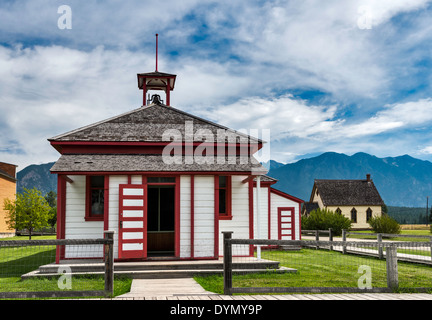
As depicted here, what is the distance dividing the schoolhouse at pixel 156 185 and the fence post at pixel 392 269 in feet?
16.4

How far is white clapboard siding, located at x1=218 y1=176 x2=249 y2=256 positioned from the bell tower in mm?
6392

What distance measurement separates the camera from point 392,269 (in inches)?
330

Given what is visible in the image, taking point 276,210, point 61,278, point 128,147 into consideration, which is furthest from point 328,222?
point 61,278

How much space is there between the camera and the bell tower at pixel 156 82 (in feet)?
59.4

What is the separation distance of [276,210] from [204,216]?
9.13m

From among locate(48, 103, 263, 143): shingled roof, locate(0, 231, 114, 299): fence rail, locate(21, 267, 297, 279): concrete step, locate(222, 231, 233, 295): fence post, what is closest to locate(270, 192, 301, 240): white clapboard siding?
locate(48, 103, 263, 143): shingled roof

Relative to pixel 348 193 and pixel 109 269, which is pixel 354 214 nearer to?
pixel 348 193

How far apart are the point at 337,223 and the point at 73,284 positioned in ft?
105

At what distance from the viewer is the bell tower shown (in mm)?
18109

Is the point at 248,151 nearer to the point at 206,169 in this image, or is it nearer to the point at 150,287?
the point at 206,169

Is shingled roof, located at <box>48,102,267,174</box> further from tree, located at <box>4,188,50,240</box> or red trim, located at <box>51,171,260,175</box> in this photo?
tree, located at <box>4,188,50,240</box>

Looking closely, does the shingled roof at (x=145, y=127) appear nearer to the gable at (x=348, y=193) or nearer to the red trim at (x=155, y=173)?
the red trim at (x=155, y=173)

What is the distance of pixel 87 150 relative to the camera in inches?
533

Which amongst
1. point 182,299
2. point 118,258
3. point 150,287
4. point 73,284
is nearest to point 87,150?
point 118,258
